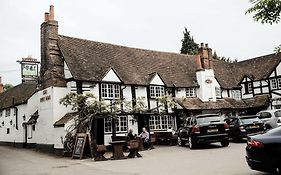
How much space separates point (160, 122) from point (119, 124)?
4386 mm

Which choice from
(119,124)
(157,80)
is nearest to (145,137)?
(119,124)

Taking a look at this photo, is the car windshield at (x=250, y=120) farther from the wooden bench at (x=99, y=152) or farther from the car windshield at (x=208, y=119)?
the wooden bench at (x=99, y=152)

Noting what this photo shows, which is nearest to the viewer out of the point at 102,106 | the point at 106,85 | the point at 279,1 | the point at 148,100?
the point at 279,1

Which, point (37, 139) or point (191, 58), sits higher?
point (191, 58)

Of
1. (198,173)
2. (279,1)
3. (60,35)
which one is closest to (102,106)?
(60,35)

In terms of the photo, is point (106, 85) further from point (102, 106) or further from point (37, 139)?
point (37, 139)

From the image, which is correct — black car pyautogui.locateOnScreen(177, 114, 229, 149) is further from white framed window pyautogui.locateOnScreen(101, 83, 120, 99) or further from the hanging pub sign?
the hanging pub sign

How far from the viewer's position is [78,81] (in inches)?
877

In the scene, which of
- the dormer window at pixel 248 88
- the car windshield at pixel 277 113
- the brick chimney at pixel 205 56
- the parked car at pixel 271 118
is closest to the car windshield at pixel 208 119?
the parked car at pixel 271 118

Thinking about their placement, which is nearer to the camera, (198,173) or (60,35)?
(198,173)

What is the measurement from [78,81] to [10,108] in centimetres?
1395

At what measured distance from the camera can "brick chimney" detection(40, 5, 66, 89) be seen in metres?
22.7

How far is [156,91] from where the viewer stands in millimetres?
27219

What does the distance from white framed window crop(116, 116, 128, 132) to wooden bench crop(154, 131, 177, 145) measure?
246cm
